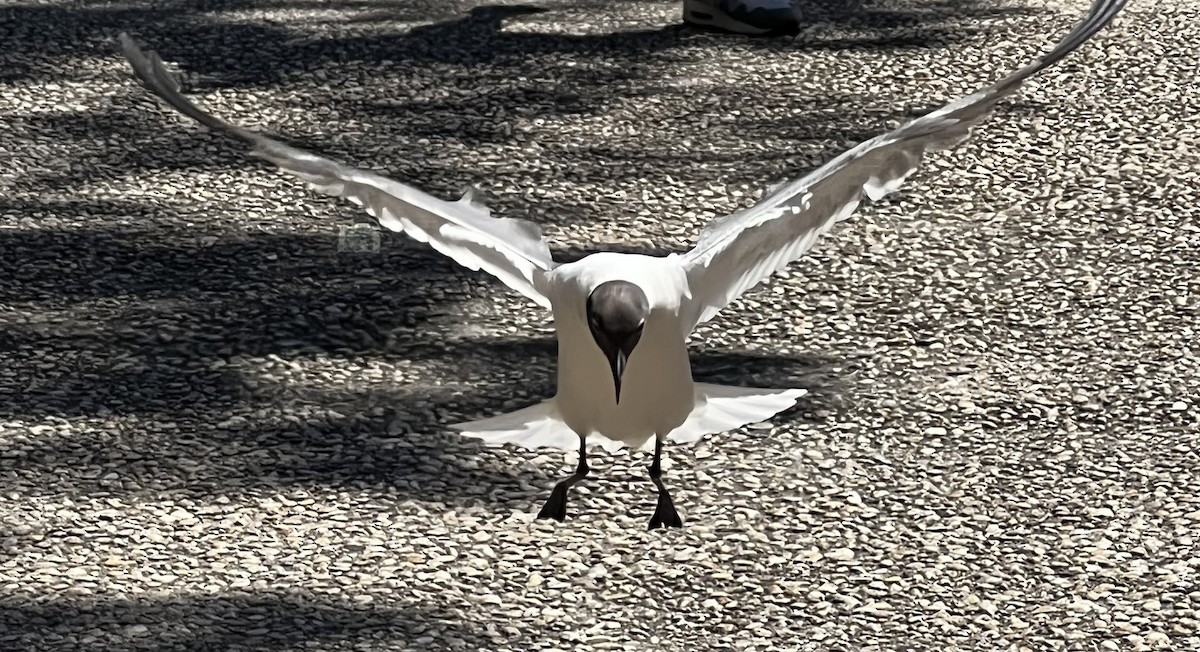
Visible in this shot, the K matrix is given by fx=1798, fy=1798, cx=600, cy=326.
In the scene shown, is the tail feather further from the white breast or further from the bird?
the white breast

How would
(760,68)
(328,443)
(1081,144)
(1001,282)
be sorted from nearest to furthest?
(328,443)
(1001,282)
(1081,144)
(760,68)

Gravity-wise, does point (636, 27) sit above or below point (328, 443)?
above

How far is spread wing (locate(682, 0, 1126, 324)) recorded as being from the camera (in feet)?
12.1

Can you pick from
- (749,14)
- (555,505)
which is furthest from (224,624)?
(749,14)

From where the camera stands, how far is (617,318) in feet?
11.1

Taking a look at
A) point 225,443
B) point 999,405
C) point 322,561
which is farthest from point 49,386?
point 999,405

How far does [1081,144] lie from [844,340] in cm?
229

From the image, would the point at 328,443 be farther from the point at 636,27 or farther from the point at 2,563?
the point at 636,27

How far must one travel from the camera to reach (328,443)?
5.50m

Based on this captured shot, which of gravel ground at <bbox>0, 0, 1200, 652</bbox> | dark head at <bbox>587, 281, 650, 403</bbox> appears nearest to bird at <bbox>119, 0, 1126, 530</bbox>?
dark head at <bbox>587, 281, 650, 403</bbox>

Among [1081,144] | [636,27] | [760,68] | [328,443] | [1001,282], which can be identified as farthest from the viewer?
[636,27]

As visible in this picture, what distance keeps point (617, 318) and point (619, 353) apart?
0.10 metres

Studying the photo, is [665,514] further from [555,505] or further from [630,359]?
[630,359]

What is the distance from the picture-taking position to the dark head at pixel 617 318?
3371 mm
